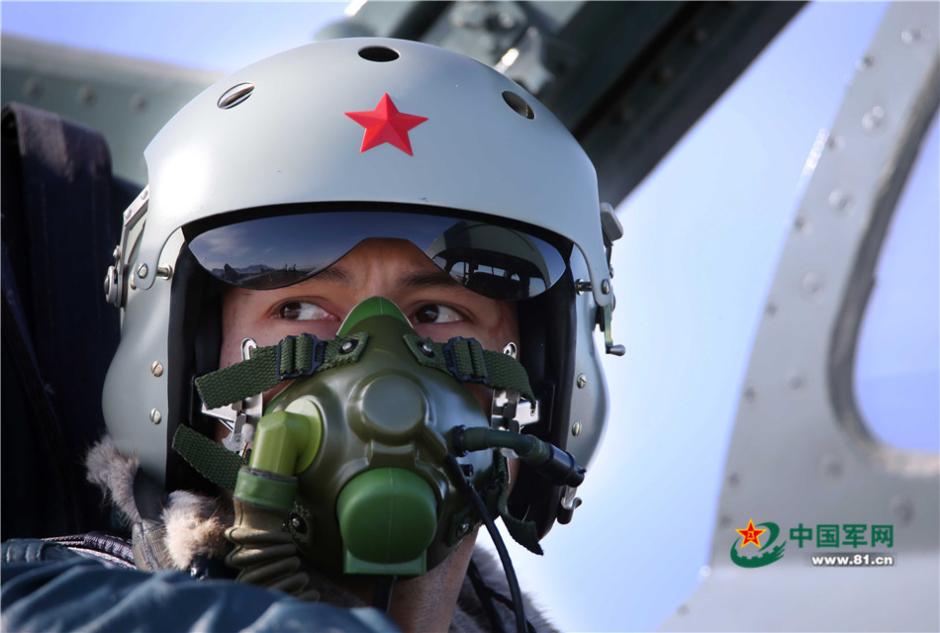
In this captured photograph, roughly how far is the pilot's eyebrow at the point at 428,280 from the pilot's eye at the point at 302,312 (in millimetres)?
112

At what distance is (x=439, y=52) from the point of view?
1.87m

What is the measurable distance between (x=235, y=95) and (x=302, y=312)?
371 millimetres

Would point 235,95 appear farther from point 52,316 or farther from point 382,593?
point 382,593

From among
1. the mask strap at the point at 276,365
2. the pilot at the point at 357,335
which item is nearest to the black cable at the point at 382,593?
the pilot at the point at 357,335

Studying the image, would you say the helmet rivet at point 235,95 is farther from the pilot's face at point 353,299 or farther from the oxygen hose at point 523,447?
the oxygen hose at point 523,447

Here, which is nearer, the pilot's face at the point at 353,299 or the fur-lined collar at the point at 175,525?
the fur-lined collar at the point at 175,525

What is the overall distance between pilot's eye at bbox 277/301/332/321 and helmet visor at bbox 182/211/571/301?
0.13ft

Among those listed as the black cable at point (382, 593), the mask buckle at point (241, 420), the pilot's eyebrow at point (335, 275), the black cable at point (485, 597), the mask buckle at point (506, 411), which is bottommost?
the black cable at point (485, 597)

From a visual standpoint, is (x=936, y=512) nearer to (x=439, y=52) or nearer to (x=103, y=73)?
(x=439, y=52)

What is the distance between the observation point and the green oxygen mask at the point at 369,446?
1.34m

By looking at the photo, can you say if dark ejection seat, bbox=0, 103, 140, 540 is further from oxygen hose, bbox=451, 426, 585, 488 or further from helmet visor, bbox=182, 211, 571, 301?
oxygen hose, bbox=451, 426, 585, 488

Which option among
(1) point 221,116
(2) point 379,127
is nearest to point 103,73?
(1) point 221,116

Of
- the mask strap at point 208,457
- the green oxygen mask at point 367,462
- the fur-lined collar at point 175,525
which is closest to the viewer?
the green oxygen mask at point 367,462

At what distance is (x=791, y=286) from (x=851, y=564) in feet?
1.90
